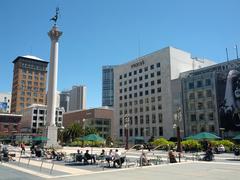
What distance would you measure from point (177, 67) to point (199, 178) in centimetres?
8854

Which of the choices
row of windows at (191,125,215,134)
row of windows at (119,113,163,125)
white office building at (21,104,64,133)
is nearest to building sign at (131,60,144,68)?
row of windows at (119,113,163,125)

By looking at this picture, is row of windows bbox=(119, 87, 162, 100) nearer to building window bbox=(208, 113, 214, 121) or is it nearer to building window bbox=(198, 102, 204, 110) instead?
building window bbox=(198, 102, 204, 110)

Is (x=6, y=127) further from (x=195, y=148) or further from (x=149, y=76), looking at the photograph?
(x=195, y=148)

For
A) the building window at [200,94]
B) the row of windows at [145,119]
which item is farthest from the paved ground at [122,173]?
the row of windows at [145,119]

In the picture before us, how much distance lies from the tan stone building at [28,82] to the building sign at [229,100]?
396ft

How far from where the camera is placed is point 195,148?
160 ft

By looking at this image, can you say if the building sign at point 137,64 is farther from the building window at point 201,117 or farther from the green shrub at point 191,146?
→ the green shrub at point 191,146

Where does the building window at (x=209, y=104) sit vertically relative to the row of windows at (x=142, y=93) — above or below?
below

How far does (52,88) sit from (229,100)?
4914cm

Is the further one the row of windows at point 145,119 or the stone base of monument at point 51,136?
the row of windows at point 145,119

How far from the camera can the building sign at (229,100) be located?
7310 cm

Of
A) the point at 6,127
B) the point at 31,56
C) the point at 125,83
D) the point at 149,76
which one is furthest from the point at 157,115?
Result: the point at 31,56

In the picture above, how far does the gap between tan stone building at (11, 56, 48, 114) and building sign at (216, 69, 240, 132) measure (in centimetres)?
12058

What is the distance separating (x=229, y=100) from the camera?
7538cm
